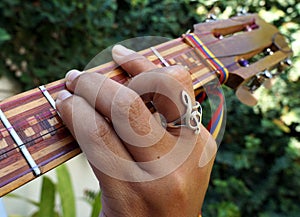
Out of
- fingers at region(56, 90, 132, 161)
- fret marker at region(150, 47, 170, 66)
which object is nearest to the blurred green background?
fret marker at region(150, 47, 170, 66)

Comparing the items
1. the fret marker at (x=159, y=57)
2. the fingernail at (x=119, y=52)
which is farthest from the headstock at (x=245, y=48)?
the fingernail at (x=119, y=52)

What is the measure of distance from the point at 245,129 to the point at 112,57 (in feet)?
3.35

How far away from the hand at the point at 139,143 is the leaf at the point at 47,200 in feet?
1.95

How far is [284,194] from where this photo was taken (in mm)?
1283

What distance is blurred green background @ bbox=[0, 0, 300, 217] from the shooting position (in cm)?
109

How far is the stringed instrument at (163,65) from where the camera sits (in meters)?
0.39

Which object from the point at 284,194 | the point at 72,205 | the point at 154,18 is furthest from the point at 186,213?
the point at 154,18

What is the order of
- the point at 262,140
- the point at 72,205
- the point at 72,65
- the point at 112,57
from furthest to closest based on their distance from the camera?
1. the point at 262,140
2. the point at 72,65
3. the point at 72,205
4. the point at 112,57

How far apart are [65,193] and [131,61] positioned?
63 centimetres

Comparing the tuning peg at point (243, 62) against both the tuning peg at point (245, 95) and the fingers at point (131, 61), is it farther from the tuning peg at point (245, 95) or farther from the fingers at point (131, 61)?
the fingers at point (131, 61)

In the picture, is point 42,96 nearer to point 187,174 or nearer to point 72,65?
point 187,174

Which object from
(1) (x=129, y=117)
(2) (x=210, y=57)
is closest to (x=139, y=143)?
(1) (x=129, y=117)

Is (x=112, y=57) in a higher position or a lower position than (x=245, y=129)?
higher

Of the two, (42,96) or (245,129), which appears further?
(245,129)
